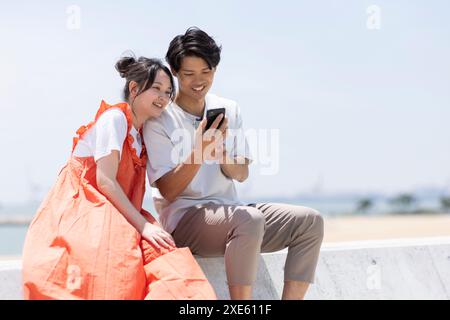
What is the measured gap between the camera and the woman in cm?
217

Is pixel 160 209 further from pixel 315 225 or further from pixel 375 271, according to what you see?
pixel 375 271

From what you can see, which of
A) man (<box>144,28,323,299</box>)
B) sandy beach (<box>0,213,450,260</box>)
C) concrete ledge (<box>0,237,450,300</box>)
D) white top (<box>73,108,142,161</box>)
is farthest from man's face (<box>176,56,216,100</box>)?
sandy beach (<box>0,213,450,260</box>)

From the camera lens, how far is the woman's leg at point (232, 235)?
8.10ft

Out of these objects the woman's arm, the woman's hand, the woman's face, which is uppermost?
the woman's face

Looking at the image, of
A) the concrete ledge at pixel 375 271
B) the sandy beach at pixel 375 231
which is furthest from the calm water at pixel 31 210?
the concrete ledge at pixel 375 271

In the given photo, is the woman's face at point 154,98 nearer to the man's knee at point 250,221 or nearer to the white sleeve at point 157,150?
the white sleeve at point 157,150

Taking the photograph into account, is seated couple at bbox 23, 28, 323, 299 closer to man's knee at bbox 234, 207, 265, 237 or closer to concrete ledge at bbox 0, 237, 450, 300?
man's knee at bbox 234, 207, 265, 237

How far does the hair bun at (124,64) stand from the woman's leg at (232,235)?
0.64m

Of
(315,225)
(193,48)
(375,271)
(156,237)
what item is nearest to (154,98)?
(193,48)

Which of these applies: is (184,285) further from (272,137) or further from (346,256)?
(346,256)

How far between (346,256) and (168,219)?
107 cm

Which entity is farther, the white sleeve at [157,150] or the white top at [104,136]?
the white sleeve at [157,150]

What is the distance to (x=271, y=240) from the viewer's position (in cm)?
274
